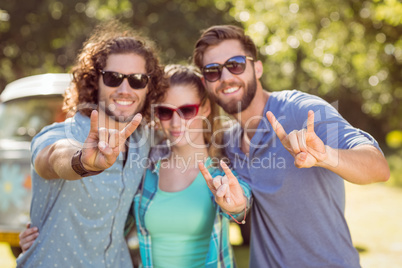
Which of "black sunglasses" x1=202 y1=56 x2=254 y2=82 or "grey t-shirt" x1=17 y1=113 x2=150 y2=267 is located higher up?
"black sunglasses" x1=202 y1=56 x2=254 y2=82

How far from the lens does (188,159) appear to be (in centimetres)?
330

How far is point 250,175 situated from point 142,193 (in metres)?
0.85

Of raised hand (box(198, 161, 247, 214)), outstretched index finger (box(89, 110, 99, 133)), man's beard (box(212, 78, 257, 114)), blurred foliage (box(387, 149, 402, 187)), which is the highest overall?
man's beard (box(212, 78, 257, 114))

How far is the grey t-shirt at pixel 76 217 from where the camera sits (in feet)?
8.45

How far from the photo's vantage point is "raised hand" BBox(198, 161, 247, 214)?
247 cm

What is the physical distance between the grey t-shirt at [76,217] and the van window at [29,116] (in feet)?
9.53

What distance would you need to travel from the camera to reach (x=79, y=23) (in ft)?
47.7

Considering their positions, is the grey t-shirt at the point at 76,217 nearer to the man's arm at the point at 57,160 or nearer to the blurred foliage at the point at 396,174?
the man's arm at the point at 57,160

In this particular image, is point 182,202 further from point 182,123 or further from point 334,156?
point 334,156

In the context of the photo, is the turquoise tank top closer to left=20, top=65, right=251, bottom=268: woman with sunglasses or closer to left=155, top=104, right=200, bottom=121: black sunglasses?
left=20, top=65, right=251, bottom=268: woman with sunglasses

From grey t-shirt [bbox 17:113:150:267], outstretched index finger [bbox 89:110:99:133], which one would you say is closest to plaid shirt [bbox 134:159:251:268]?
grey t-shirt [bbox 17:113:150:267]

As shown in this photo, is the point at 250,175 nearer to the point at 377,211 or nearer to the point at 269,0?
the point at 377,211

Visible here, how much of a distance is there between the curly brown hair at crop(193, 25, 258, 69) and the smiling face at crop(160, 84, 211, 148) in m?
0.30

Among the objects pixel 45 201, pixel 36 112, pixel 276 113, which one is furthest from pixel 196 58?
pixel 36 112
